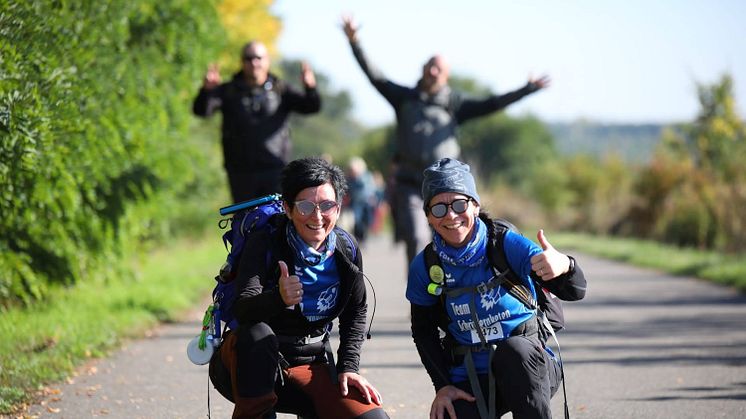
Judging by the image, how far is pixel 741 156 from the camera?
18156mm

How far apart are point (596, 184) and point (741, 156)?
59.1ft

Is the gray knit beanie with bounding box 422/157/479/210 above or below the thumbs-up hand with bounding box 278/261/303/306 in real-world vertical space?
above

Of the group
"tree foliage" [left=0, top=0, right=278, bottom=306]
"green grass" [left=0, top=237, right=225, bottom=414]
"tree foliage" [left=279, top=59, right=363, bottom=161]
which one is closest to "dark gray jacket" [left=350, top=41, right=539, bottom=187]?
"tree foliage" [left=0, top=0, right=278, bottom=306]

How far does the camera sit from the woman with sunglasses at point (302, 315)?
4414 mm

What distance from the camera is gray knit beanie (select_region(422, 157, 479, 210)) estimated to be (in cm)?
461

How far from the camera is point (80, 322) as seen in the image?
8.61 metres

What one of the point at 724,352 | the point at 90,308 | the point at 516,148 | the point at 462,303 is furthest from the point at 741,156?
the point at 516,148

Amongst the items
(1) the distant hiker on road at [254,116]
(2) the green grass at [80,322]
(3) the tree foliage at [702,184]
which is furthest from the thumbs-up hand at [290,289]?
(3) the tree foliage at [702,184]

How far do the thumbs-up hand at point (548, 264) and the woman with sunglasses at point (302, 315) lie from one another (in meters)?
0.81

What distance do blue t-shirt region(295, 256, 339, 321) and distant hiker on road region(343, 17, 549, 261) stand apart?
472 centimetres

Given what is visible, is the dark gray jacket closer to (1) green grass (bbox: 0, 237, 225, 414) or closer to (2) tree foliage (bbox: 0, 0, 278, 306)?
(2) tree foliage (bbox: 0, 0, 278, 306)

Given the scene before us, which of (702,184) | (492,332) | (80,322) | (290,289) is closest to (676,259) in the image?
(702,184)

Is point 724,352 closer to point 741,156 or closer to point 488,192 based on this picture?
point 741,156

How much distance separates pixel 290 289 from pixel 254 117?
461 centimetres
